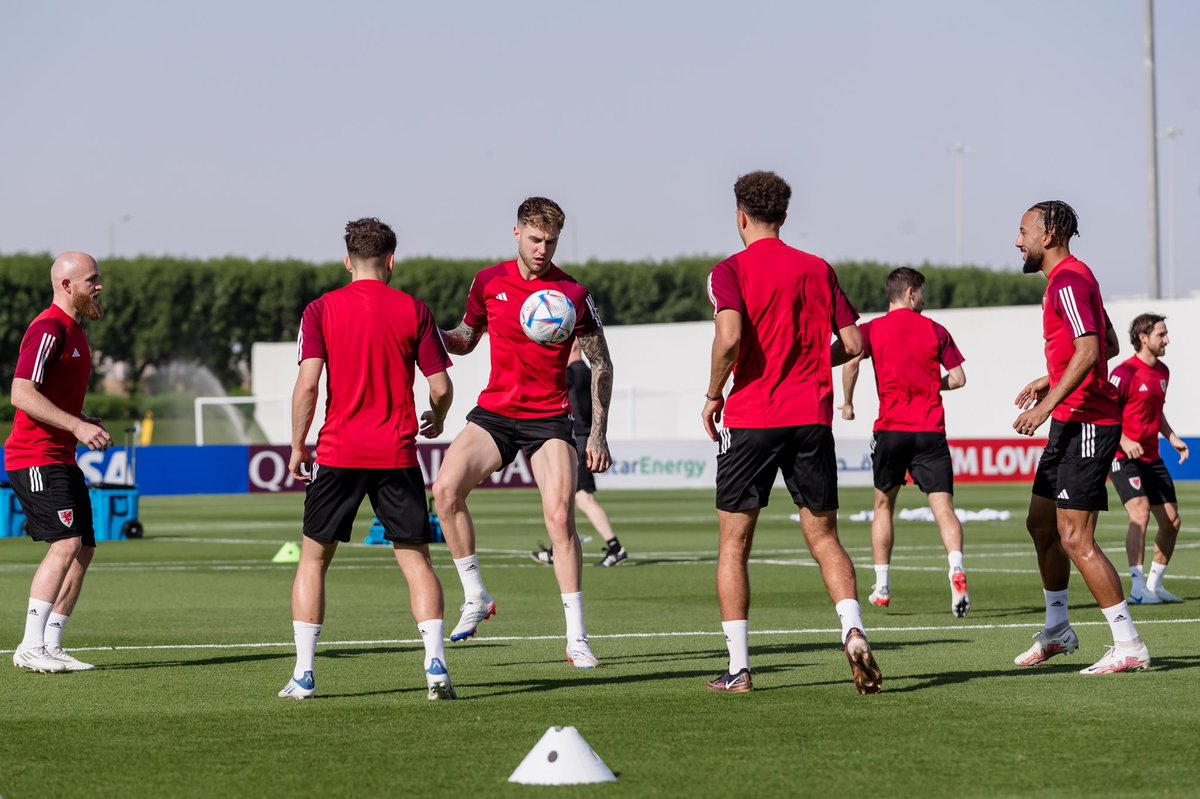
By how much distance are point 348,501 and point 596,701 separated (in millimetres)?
1361

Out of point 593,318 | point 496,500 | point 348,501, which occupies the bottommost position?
point 496,500

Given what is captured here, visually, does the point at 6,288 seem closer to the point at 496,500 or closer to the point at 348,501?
the point at 496,500

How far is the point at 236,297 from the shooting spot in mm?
76625

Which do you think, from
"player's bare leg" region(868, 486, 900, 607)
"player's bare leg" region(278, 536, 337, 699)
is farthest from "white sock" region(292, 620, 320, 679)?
"player's bare leg" region(868, 486, 900, 607)

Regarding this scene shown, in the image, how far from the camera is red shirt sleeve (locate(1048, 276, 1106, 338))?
8.77m

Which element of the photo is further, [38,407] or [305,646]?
[38,407]

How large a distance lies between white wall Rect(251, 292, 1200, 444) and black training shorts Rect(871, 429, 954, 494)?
97.4 feet

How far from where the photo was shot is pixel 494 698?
325 inches

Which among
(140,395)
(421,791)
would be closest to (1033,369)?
(140,395)

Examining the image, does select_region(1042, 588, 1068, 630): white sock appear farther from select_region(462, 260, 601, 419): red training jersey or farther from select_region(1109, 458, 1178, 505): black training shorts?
select_region(1109, 458, 1178, 505): black training shorts

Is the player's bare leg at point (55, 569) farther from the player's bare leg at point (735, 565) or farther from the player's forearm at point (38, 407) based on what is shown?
the player's bare leg at point (735, 565)

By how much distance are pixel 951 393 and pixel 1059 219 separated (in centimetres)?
4028

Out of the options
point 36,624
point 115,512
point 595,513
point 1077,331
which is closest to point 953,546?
point 1077,331

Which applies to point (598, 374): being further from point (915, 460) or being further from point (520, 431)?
point (915, 460)
